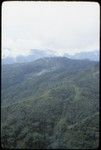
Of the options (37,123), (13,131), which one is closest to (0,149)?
(13,131)

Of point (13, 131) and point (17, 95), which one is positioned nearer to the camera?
point (13, 131)

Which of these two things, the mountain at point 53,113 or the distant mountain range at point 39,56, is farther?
the distant mountain range at point 39,56

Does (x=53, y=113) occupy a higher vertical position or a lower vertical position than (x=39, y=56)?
lower

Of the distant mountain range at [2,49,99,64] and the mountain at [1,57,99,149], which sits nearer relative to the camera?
the mountain at [1,57,99,149]

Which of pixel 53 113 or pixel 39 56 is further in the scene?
pixel 39 56

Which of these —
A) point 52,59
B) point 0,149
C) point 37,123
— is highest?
point 52,59

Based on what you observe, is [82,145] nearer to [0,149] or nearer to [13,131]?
[13,131]

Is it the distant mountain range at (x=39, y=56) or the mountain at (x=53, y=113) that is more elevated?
the distant mountain range at (x=39, y=56)

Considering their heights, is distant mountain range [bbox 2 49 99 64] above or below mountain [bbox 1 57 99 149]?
above
